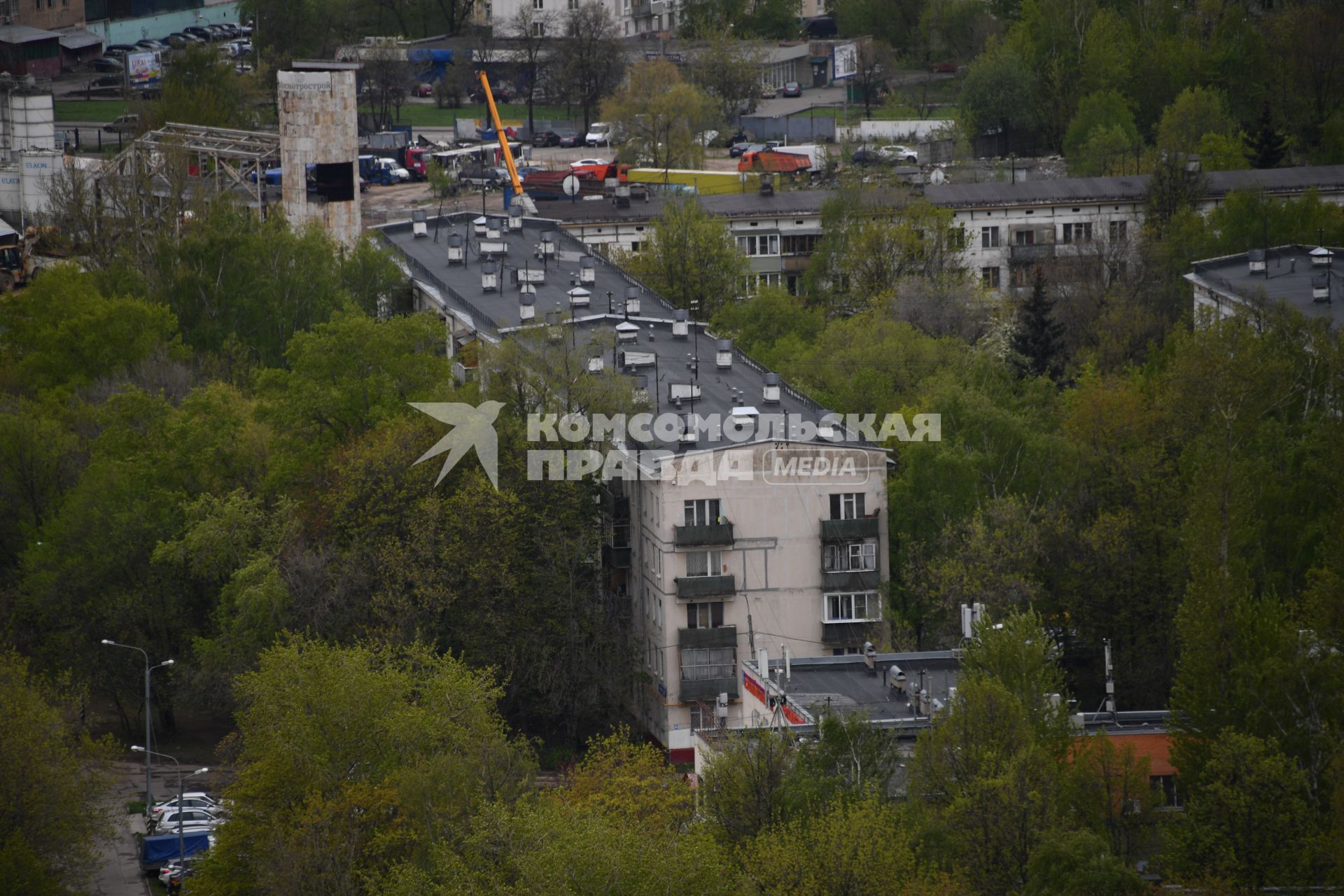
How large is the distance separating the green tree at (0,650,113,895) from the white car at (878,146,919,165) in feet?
245

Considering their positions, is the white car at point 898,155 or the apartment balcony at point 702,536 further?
the white car at point 898,155

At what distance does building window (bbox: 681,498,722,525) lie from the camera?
66.5 meters

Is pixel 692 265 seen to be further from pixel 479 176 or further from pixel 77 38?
pixel 77 38

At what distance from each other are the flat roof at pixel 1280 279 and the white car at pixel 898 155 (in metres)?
31.0

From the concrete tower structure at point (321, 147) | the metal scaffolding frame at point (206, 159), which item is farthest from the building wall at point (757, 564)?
the metal scaffolding frame at point (206, 159)

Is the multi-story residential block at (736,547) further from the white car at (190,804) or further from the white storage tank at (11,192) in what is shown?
the white storage tank at (11,192)

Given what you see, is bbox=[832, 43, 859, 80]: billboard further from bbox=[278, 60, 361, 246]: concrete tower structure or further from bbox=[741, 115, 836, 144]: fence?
bbox=[278, 60, 361, 246]: concrete tower structure

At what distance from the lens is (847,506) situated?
220ft

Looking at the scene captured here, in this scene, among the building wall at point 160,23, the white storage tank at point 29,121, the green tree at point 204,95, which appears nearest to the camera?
the white storage tank at point 29,121

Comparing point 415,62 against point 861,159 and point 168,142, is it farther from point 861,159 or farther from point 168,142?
point 168,142

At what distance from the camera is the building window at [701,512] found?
66500 mm

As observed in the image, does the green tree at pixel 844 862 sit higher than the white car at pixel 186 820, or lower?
higher

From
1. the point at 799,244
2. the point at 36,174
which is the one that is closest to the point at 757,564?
the point at 799,244

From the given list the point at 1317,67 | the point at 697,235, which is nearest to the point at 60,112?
the point at 697,235
